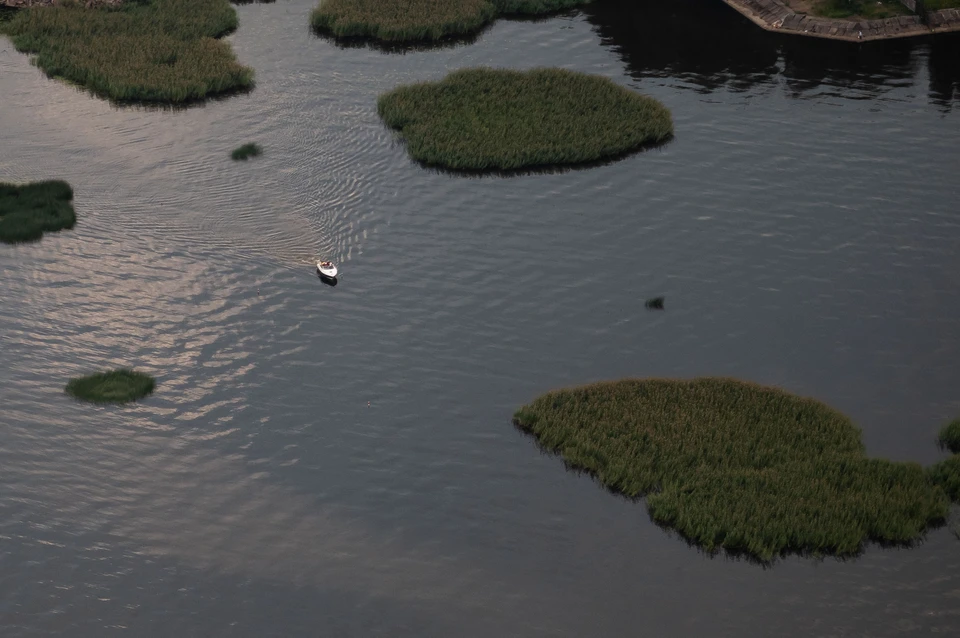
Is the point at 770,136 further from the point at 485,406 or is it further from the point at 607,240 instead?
the point at 485,406

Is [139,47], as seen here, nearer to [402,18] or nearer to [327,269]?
[402,18]

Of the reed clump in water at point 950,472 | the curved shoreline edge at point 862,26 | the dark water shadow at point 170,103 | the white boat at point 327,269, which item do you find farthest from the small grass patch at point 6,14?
the reed clump in water at point 950,472

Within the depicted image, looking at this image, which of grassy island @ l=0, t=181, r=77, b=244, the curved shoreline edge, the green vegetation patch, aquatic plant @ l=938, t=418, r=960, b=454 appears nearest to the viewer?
the green vegetation patch

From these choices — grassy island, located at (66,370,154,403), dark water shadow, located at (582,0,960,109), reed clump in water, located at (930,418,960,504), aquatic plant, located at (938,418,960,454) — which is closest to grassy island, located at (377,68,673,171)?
dark water shadow, located at (582,0,960,109)

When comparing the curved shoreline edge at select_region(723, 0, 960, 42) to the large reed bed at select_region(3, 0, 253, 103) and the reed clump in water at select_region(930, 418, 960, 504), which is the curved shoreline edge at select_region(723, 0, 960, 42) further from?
the reed clump in water at select_region(930, 418, 960, 504)

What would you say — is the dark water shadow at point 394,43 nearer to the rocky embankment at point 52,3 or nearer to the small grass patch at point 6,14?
the rocky embankment at point 52,3
